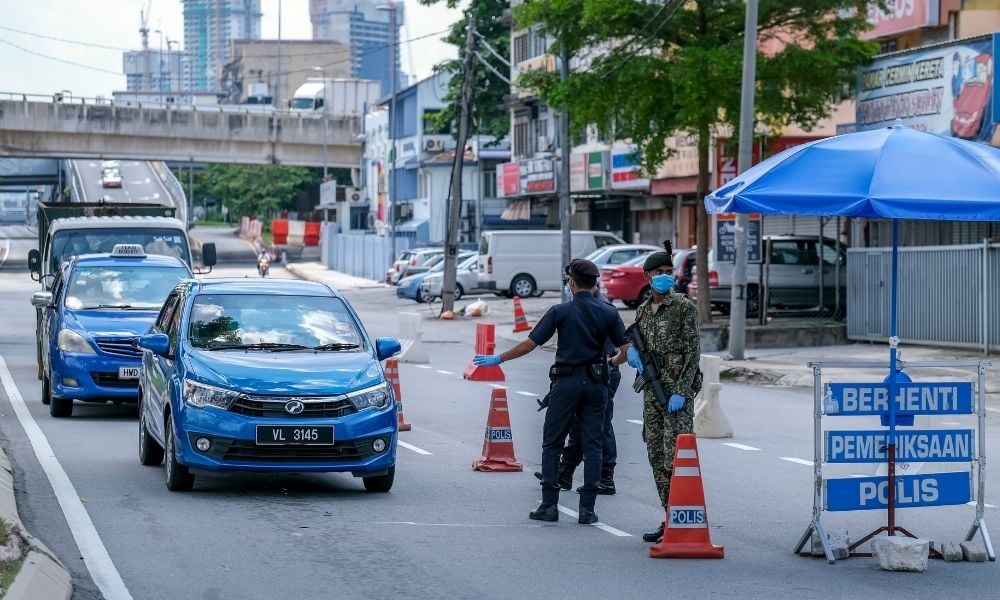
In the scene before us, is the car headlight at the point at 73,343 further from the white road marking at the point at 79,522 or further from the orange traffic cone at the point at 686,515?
the orange traffic cone at the point at 686,515

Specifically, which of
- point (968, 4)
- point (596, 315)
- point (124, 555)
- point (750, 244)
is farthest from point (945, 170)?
point (968, 4)

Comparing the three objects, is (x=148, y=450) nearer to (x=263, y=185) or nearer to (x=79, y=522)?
(x=79, y=522)

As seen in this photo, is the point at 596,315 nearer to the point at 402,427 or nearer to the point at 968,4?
the point at 402,427

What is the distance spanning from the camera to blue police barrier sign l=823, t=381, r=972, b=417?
9398 millimetres

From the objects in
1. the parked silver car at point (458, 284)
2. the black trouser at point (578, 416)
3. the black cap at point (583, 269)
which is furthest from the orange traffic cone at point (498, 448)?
the parked silver car at point (458, 284)

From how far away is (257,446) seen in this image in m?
11.1

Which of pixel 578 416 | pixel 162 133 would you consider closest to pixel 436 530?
pixel 578 416

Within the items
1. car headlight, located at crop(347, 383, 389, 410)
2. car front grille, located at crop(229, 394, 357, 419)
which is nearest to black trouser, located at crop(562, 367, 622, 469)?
car headlight, located at crop(347, 383, 389, 410)

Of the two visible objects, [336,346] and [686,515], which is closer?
[686,515]

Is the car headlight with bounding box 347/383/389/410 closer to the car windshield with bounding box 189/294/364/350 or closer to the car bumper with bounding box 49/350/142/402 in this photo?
the car windshield with bounding box 189/294/364/350

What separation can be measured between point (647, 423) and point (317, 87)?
12523 cm

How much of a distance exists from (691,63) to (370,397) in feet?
62.9

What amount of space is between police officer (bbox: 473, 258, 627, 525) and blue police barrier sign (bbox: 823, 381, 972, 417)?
1.54m

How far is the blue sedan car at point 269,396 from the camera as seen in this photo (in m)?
11.1
